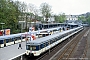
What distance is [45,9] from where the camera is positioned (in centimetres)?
10356

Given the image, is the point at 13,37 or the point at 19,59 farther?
the point at 13,37

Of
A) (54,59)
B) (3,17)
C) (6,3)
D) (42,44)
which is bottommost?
(54,59)

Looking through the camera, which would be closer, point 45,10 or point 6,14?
point 6,14

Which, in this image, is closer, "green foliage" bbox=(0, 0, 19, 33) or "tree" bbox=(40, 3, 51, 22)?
"green foliage" bbox=(0, 0, 19, 33)

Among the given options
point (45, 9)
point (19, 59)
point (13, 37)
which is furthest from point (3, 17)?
point (45, 9)

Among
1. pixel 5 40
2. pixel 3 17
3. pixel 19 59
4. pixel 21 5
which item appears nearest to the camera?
pixel 19 59

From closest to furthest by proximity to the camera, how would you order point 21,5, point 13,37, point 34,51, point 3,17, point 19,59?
point 19,59, point 34,51, point 13,37, point 3,17, point 21,5

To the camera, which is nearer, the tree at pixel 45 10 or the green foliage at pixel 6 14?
the green foliage at pixel 6 14

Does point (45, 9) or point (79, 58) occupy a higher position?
point (45, 9)

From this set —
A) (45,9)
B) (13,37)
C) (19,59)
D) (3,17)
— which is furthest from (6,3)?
(45,9)

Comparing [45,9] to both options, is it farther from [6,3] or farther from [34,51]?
[34,51]

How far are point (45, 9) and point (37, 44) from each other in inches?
3115

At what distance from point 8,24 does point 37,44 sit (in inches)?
1240

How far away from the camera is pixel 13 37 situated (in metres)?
40.5
